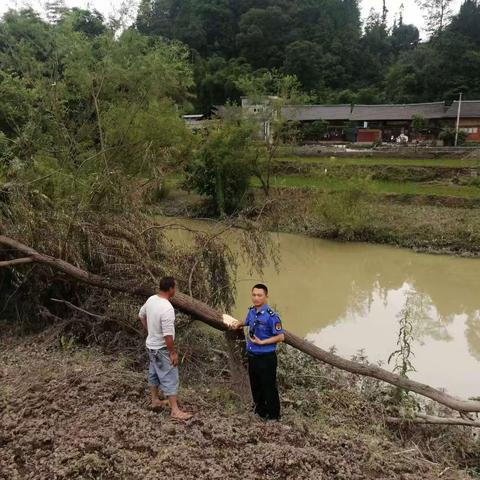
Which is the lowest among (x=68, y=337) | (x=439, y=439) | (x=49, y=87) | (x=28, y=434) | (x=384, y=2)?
(x=439, y=439)

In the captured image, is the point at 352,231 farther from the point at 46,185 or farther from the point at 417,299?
the point at 46,185

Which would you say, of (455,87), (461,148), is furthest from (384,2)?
(461,148)

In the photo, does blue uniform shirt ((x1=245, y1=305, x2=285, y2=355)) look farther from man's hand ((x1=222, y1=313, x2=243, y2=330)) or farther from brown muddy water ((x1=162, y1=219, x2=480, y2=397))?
brown muddy water ((x1=162, y1=219, x2=480, y2=397))

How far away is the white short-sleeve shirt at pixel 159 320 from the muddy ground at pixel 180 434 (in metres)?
0.68

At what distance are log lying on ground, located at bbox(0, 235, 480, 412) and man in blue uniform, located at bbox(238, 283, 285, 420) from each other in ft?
2.37

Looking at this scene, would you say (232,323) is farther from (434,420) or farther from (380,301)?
(380,301)

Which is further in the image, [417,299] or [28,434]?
[417,299]

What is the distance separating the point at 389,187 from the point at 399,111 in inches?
654

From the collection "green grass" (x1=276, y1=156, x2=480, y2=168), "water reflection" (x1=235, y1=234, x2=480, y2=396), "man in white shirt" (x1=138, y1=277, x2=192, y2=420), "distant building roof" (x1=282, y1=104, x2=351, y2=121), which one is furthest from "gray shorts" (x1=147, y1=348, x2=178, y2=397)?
"distant building roof" (x1=282, y1=104, x2=351, y2=121)

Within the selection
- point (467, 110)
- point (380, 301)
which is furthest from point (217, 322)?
point (467, 110)

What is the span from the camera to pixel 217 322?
5.64 meters

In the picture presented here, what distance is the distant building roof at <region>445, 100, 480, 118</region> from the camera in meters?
34.3

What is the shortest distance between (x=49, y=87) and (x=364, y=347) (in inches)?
439

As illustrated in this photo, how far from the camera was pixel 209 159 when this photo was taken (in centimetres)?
2188
